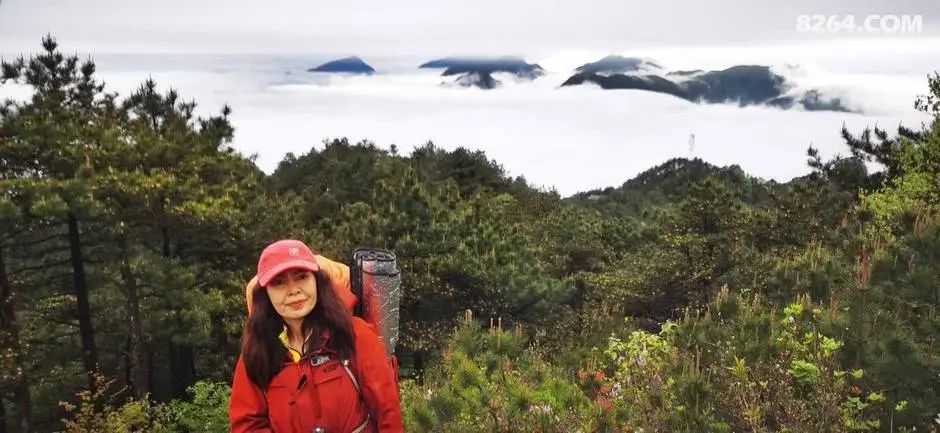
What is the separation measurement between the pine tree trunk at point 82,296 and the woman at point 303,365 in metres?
13.4

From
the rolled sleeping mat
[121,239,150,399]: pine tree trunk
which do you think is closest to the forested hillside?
[121,239,150,399]: pine tree trunk

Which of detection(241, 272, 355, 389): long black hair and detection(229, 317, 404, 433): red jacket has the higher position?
detection(241, 272, 355, 389): long black hair

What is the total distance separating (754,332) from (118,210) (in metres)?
14.1

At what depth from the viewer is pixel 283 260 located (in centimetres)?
277

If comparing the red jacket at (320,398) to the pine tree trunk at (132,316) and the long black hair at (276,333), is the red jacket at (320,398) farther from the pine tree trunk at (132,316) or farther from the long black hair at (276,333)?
the pine tree trunk at (132,316)

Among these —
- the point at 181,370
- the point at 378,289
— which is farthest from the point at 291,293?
the point at 181,370

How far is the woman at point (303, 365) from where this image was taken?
272 cm

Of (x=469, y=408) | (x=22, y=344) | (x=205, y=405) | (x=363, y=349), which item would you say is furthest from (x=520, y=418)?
(x=22, y=344)

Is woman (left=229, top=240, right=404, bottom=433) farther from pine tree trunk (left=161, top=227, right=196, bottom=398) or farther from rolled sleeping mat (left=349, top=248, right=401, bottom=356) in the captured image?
pine tree trunk (left=161, top=227, right=196, bottom=398)

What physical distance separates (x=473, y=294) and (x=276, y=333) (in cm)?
1579

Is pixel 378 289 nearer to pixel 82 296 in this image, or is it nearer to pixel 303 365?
pixel 303 365

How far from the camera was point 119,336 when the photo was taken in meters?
18.3

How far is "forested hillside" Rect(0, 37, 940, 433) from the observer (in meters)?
4.18

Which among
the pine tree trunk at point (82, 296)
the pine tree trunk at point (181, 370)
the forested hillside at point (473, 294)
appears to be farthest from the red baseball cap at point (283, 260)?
the pine tree trunk at point (181, 370)
